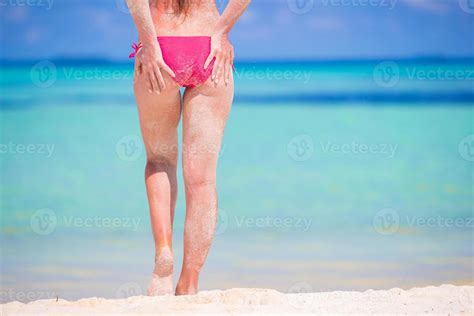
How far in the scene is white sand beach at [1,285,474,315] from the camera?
3.31m

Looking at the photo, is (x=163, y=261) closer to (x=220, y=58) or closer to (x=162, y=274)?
(x=162, y=274)

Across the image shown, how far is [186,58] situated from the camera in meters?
3.61

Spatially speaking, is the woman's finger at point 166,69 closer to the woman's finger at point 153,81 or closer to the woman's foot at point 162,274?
the woman's finger at point 153,81

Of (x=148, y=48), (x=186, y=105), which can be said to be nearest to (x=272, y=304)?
(x=186, y=105)

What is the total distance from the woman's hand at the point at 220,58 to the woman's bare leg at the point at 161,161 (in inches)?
6.4

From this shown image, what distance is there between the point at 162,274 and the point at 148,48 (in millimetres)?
899

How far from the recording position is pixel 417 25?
12422 mm

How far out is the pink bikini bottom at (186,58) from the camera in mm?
3609

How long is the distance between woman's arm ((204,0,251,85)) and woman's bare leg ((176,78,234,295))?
5 cm

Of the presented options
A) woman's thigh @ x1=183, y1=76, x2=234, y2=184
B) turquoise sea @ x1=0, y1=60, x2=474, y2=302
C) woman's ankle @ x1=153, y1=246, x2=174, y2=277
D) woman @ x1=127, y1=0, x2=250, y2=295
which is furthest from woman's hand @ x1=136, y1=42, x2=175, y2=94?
turquoise sea @ x1=0, y1=60, x2=474, y2=302

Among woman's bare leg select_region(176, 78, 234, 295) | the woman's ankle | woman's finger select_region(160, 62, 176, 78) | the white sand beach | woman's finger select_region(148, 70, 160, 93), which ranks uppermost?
woman's finger select_region(160, 62, 176, 78)

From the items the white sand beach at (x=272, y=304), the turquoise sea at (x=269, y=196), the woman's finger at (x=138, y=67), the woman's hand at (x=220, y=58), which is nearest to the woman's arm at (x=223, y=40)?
the woman's hand at (x=220, y=58)

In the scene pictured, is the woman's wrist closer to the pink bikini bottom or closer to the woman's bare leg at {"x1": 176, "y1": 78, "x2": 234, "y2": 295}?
the pink bikini bottom

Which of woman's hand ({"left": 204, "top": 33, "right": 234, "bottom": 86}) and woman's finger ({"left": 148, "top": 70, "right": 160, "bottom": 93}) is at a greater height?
woman's hand ({"left": 204, "top": 33, "right": 234, "bottom": 86})
